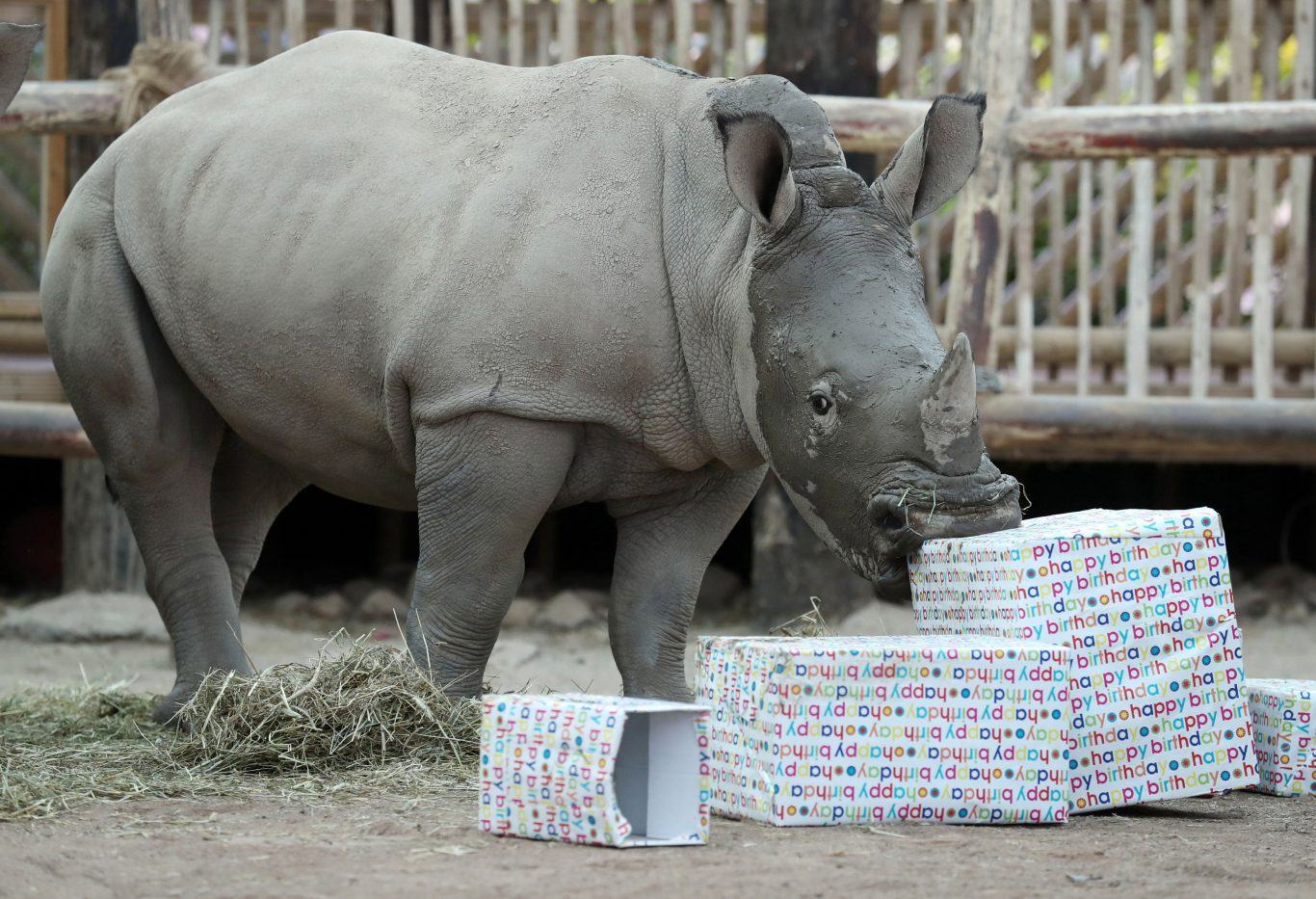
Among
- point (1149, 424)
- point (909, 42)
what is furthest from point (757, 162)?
point (909, 42)

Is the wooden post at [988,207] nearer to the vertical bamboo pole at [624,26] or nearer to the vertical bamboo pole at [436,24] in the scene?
the vertical bamboo pole at [624,26]

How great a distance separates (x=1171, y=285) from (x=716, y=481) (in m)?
4.14

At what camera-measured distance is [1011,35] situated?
262 inches

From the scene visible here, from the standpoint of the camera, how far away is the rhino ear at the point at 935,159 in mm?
4148

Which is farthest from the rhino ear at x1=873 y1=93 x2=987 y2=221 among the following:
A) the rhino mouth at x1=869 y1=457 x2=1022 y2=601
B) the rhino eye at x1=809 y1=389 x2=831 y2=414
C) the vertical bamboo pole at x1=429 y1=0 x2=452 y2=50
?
the vertical bamboo pole at x1=429 y1=0 x2=452 y2=50

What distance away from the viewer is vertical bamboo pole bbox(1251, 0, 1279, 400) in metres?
6.91

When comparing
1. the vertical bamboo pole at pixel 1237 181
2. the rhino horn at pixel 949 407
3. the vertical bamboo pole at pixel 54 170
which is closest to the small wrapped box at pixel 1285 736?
the rhino horn at pixel 949 407

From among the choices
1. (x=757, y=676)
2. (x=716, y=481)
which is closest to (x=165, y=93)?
(x=716, y=481)

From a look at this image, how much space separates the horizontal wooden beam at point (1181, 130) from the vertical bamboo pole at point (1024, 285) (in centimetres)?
31

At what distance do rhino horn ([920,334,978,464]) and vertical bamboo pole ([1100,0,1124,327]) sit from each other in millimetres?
3942

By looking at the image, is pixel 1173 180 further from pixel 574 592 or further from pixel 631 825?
pixel 631 825

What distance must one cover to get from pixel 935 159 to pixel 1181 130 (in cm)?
243

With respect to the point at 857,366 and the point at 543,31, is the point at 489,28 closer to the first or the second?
the point at 543,31

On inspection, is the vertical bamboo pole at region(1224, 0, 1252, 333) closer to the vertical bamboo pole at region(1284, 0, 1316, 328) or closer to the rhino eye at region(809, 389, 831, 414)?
the vertical bamboo pole at region(1284, 0, 1316, 328)
